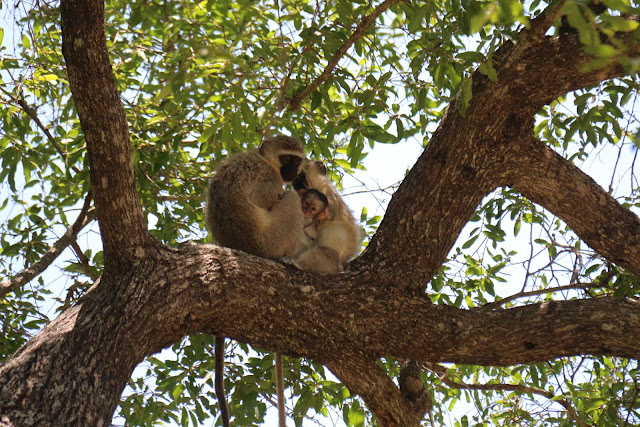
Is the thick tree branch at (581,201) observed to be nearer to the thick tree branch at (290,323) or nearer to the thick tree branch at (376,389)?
the thick tree branch at (290,323)

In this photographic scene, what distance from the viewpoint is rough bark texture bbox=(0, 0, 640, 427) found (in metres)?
3.27

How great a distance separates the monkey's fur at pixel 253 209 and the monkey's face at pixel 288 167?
0.13m

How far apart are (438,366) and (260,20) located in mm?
3068

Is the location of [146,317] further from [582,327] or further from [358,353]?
[582,327]

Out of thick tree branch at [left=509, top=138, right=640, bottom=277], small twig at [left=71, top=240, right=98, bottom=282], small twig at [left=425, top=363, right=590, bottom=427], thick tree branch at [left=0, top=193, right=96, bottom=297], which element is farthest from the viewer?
small twig at [left=71, top=240, right=98, bottom=282]

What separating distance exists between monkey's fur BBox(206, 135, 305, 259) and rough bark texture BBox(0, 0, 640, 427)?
0.72m

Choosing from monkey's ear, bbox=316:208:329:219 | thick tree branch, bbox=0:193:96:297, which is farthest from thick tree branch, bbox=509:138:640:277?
thick tree branch, bbox=0:193:96:297

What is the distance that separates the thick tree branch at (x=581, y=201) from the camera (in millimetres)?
4578

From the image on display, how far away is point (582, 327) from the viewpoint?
3973mm

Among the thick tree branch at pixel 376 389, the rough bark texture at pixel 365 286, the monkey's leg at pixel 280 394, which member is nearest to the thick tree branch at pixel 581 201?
the rough bark texture at pixel 365 286

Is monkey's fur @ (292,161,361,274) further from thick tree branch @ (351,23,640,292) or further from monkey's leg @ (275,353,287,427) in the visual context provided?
monkey's leg @ (275,353,287,427)

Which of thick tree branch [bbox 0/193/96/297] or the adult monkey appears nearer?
the adult monkey

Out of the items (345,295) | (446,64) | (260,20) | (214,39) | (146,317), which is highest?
(260,20)

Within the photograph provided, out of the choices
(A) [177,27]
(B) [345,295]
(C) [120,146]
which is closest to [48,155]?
(A) [177,27]
